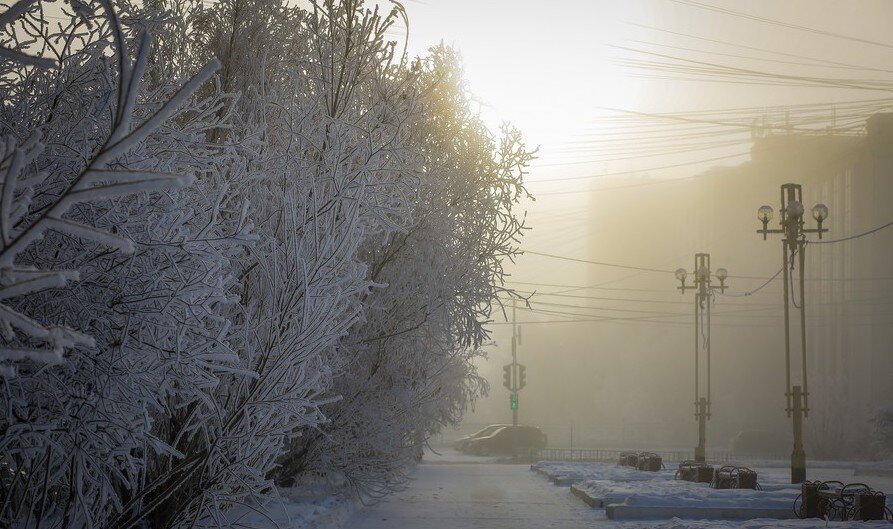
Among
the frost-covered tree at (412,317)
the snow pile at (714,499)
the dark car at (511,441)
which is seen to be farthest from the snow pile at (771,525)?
the dark car at (511,441)

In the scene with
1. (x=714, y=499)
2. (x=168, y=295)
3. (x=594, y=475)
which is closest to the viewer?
(x=168, y=295)

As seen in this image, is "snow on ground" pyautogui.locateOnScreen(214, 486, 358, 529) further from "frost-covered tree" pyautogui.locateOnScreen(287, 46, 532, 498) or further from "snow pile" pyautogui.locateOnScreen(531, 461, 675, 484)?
"snow pile" pyautogui.locateOnScreen(531, 461, 675, 484)

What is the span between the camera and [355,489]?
12719 mm

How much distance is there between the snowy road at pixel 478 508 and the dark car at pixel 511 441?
2095 cm

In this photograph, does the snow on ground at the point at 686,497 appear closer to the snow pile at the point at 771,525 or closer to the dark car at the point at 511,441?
the snow pile at the point at 771,525

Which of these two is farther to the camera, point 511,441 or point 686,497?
point 511,441

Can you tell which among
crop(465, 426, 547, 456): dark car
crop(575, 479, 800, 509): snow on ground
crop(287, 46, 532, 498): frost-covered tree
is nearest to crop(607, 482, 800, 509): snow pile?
crop(575, 479, 800, 509): snow on ground

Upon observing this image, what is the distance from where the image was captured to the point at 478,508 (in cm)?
1480

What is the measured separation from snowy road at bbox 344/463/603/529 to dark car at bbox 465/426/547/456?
2095 cm

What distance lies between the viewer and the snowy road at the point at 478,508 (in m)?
12.5

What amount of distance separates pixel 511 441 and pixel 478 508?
28.5 m

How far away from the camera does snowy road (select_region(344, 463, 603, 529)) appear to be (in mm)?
12484

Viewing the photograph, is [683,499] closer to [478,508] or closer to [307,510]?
[478,508]

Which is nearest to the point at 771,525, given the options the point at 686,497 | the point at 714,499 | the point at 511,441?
the point at 714,499
